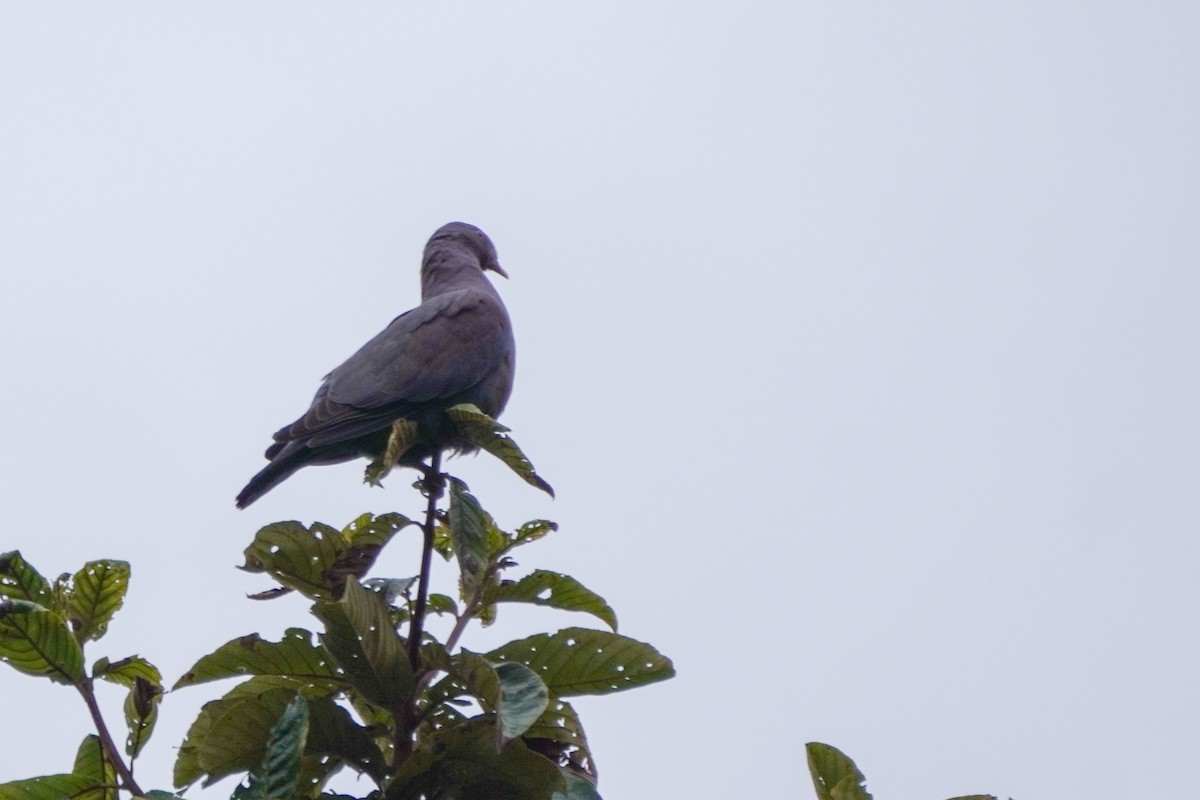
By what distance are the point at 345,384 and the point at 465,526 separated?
8.06 feet

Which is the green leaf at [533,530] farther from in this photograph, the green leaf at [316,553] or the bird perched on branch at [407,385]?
the bird perched on branch at [407,385]

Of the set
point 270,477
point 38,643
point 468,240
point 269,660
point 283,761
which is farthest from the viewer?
point 468,240

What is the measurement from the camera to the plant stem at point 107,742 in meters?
2.23

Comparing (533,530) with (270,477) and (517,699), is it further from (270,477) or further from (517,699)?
(270,477)

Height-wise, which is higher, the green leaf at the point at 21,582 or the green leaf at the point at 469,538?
the green leaf at the point at 469,538

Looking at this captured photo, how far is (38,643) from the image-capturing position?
2301mm

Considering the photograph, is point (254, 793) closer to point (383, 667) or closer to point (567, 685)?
point (383, 667)

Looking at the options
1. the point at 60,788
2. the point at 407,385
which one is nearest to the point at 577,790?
the point at 60,788

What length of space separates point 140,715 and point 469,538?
2.35 feet

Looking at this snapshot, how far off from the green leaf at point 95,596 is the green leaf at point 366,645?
A: 43 centimetres

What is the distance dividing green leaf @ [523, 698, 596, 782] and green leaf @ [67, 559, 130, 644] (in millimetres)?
840

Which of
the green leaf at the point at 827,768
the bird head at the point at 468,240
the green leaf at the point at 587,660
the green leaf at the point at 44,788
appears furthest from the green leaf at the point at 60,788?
the bird head at the point at 468,240

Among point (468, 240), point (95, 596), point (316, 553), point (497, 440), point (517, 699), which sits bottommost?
point (517, 699)

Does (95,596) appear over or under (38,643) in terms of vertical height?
over
